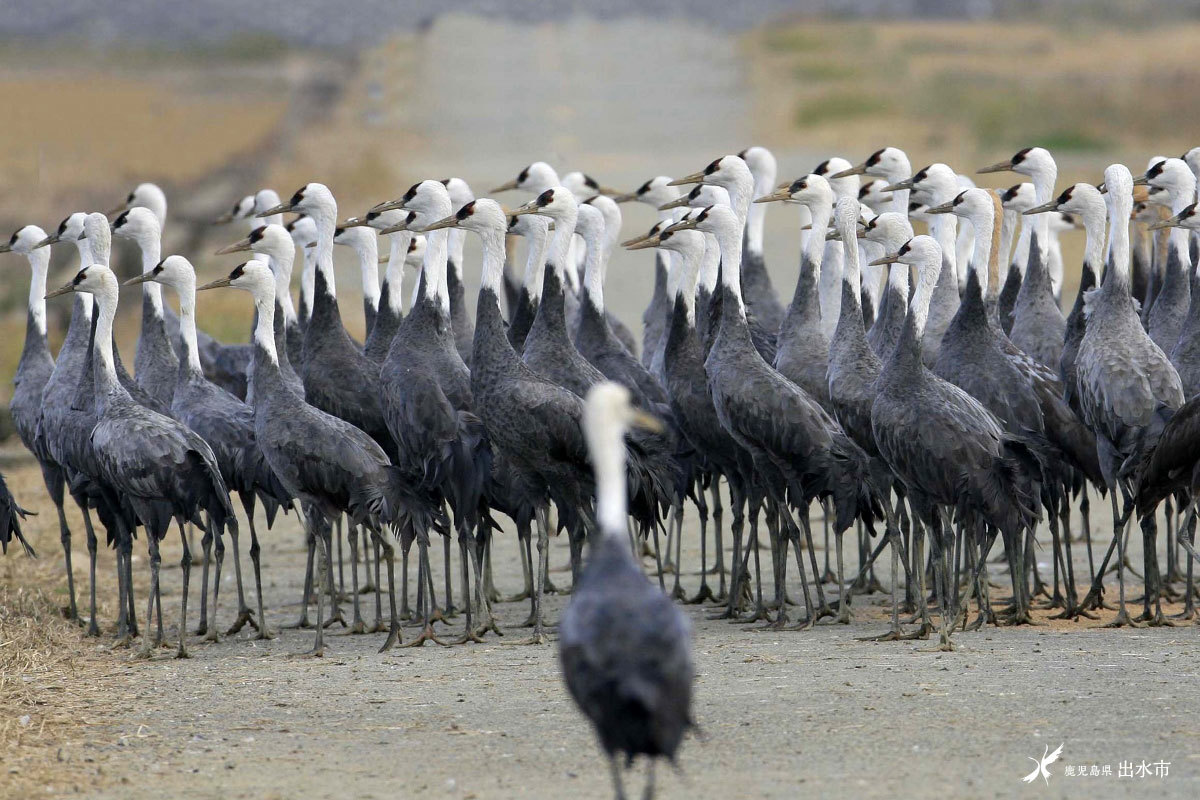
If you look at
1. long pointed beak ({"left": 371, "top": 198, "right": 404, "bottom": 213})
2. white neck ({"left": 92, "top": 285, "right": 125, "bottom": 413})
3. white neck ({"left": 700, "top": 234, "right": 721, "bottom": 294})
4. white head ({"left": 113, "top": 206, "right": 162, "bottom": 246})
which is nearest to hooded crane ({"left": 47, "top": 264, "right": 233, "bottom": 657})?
white neck ({"left": 92, "top": 285, "right": 125, "bottom": 413})

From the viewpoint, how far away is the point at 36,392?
12.2 m

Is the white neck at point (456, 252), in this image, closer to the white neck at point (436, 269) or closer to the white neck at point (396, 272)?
the white neck at point (396, 272)

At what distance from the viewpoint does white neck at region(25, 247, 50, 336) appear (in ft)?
41.9

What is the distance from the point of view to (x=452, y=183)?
14.4 metres

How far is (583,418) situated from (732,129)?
28.6 m

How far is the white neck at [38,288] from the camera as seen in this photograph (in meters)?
12.8

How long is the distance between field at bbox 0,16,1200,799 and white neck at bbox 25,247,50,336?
1812 millimetres

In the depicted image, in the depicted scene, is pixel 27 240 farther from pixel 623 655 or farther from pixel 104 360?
pixel 623 655

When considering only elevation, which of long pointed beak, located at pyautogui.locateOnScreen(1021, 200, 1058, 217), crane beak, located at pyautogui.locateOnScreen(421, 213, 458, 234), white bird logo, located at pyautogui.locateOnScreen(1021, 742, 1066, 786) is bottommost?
white bird logo, located at pyautogui.locateOnScreen(1021, 742, 1066, 786)

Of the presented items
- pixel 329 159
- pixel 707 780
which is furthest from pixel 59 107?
A: pixel 707 780

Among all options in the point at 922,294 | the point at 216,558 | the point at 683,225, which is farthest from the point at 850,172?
the point at 216,558

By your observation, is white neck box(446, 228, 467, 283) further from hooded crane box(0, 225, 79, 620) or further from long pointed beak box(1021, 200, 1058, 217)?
long pointed beak box(1021, 200, 1058, 217)

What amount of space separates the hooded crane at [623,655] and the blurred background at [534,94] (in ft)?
62.2

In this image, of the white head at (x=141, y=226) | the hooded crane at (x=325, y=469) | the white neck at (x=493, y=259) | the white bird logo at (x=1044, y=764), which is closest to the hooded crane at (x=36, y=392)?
the white head at (x=141, y=226)
